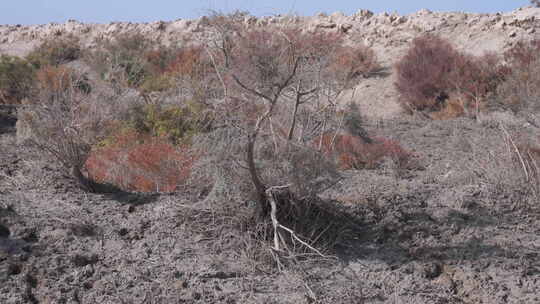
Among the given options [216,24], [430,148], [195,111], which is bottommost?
[430,148]

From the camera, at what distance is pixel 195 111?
442 inches

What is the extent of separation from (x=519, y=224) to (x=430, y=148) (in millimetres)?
6061

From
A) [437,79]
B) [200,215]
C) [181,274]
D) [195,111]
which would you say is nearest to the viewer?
[181,274]

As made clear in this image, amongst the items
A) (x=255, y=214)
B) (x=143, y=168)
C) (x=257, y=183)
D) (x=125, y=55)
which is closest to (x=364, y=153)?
(x=143, y=168)

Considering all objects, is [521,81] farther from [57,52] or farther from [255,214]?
[57,52]

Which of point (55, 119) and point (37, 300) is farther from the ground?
point (55, 119)

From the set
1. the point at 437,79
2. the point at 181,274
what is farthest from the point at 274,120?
the point at 437,79

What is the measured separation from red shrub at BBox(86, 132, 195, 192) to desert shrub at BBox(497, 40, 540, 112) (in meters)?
7.86

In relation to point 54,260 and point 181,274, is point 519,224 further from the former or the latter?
point 54,260

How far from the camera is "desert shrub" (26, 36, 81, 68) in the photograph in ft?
86.0

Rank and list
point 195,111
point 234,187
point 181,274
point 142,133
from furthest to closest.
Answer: point 142,133
point 195,111
point 234,187
point 181,274

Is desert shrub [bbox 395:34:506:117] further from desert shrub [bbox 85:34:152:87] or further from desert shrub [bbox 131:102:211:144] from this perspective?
desert shrub [bbox 131:102:211:144]

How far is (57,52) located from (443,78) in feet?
53.4

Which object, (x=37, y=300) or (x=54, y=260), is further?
(x=54, y=260)
